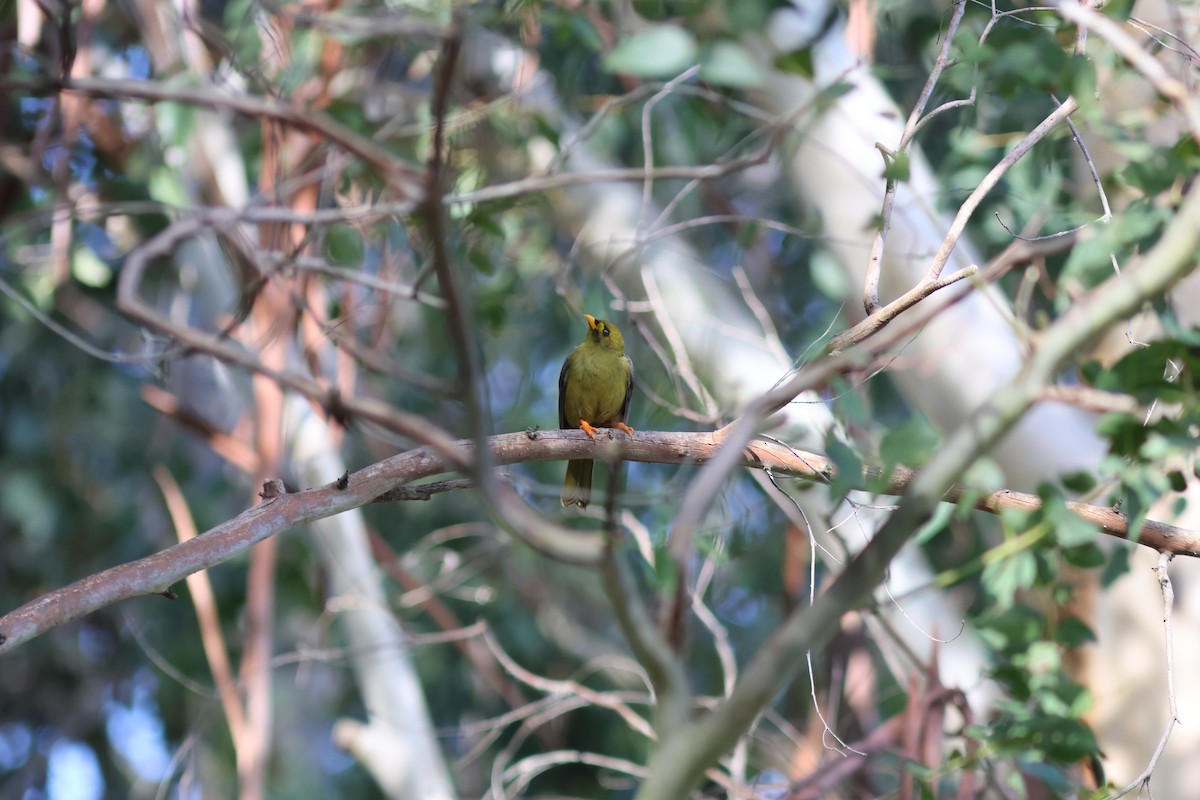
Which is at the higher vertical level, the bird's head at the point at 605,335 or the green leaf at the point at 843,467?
the bird's head at the point at 605,335

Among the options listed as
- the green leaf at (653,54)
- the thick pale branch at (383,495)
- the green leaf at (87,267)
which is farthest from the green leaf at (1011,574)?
the green leaf at (87,267)

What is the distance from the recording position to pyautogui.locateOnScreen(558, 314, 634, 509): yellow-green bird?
4.84m

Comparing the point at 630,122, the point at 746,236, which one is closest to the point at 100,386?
the point at 630,122

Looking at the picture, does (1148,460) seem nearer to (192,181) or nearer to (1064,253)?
(1064,253)

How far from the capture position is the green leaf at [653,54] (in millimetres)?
2982

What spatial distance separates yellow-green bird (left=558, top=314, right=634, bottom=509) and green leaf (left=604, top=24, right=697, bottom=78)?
1.87 metres

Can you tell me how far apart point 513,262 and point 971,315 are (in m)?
2.55

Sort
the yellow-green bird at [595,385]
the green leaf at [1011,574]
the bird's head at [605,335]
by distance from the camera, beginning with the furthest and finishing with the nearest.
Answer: the bird's head at [605,335], the yellow-green bird at [595,385], the green leaf at [1011,574]

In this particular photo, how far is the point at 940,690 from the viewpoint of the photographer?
353 cm

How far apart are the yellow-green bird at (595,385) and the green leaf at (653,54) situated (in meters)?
1.87

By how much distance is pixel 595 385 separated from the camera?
4.84 m

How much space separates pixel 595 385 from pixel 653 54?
2.04 metres

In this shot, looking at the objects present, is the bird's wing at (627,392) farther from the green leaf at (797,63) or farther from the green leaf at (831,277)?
the green leaf at (797,63)

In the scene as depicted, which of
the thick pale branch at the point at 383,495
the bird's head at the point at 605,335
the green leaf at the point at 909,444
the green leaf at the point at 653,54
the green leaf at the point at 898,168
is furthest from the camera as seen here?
the bird's head at the point at 605,335
